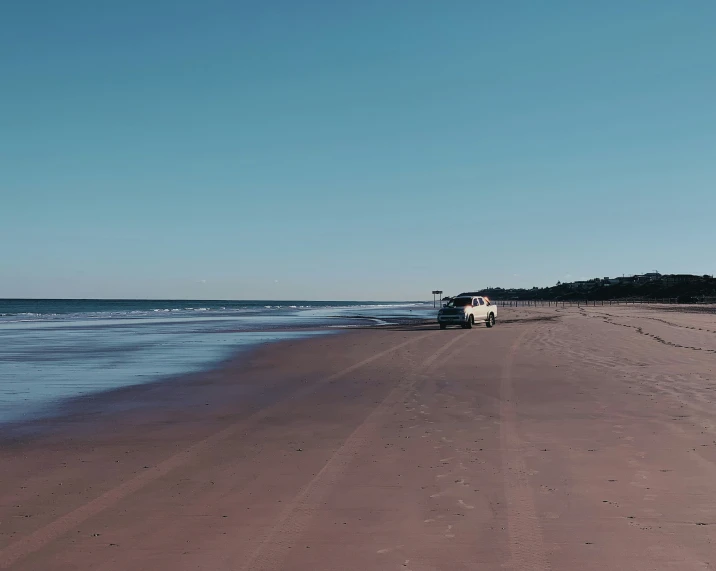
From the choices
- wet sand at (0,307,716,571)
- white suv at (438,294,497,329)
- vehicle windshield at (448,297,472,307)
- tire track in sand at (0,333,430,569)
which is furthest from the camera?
vehicle windshield at (448,297,472,307)

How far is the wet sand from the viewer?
200 inches

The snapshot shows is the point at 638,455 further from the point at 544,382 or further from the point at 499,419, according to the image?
the point at 544,382

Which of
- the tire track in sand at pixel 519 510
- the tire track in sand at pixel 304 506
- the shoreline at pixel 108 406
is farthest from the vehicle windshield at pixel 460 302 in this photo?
the tire track in sand at pixel 519 510

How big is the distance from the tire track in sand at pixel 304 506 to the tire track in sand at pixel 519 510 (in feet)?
5.87

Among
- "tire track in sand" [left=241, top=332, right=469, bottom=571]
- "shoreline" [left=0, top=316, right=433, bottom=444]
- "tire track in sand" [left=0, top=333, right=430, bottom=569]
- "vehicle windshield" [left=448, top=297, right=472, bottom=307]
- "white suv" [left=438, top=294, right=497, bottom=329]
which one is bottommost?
"tire track in sand" [left=0, top=333, right=430, bottom=569]

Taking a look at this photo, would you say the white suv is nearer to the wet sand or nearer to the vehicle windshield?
the vehicle windshield

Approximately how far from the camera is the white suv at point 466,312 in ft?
128

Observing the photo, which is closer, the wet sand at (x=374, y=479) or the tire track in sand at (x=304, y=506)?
the tire track in sand at (x=304, y=506)

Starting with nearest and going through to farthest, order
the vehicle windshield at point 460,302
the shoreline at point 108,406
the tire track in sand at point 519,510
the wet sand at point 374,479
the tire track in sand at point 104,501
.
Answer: the tire track in sand at point 519,510 → the wet sand at point 374,479 → the tire track in sand at point 104,501 → the shoreline at point 108,406 → the vehicle windshield at point 460,302

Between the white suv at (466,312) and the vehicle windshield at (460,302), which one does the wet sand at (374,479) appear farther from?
the vehicle windshield at (460,302)

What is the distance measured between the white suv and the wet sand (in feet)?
79.8

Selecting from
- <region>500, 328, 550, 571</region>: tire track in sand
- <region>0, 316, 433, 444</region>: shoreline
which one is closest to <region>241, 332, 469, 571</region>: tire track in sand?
<region>500, 328, 550, 571</region>: tire track in sand

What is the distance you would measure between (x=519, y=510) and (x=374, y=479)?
5.68ft

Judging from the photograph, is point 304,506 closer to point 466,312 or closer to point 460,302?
point 466,312
